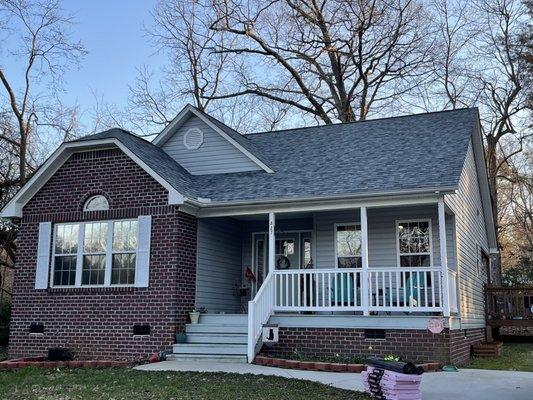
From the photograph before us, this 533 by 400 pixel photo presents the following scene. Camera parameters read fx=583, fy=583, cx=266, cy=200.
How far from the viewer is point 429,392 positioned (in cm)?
847

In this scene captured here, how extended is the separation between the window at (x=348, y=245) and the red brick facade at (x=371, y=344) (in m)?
2.47

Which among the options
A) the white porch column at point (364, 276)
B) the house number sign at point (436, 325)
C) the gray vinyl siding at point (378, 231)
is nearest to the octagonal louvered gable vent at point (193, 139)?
the gray vinyl siding at point (378, 231)

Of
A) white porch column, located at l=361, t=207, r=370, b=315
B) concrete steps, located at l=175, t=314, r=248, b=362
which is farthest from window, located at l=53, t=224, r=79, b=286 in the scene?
white porch column, located at l=361, t=207, r=370, b=315

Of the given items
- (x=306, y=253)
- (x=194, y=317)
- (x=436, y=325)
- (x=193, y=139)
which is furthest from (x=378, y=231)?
(x=193, y=139)

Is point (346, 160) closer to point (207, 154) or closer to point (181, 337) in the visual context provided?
point (207, 154)

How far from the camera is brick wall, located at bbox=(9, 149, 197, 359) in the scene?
12.7m

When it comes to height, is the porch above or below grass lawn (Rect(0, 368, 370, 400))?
above

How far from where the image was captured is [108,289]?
13156 millimetres

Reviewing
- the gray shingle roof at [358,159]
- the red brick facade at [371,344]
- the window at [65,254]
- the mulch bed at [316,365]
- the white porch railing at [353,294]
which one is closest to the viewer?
the mulch bed at [316,365]

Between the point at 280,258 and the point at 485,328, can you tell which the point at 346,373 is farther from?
the point at 485,328

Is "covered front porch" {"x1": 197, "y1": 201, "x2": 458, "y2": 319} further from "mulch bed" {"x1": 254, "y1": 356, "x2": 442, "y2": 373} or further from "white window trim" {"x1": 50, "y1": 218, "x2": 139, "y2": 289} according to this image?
"white window trim" {"x1": 50, "y1": 218, "x2": 139, "y2": 289}

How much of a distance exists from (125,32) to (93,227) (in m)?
7.23

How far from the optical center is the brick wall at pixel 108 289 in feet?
41.8

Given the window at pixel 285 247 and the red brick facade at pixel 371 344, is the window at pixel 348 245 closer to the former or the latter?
the window at pixel 285 247
